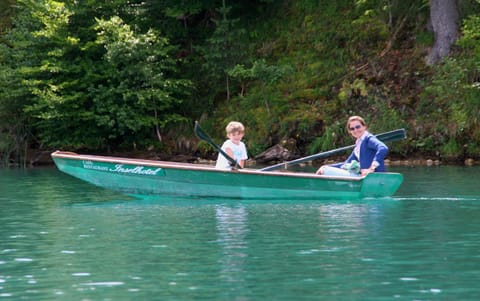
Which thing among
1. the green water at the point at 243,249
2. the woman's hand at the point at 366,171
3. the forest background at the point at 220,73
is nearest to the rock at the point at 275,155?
the forest background at the point at 220,73

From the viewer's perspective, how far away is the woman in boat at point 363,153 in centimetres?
1497

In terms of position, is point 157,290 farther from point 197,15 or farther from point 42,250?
point 197,15

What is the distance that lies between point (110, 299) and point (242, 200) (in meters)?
8.18

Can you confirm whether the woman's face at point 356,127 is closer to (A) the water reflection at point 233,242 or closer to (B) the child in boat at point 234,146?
(B) the child in boat at point 234,146

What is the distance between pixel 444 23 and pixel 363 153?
1392 cm

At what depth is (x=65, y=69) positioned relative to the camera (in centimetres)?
3203

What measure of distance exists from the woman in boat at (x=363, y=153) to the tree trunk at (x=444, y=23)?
44.1 feet

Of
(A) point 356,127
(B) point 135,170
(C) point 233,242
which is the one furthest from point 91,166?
(C) point 233,242

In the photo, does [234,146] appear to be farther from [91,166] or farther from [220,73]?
[220,73]

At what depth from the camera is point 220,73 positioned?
32562 millimetres

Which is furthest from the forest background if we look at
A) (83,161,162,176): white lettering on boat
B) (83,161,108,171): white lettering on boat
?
(83,161,108,171): white lettering on boat

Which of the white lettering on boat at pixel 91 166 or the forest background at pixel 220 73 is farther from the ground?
the forest background at pixel 220 73

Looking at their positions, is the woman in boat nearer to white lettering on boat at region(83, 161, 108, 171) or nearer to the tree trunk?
white lettering on boat at region(83, 161, 108, 171)

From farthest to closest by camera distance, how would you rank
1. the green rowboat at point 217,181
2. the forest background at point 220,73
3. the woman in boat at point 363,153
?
1. the forest background at point 220,73
2. the green rowboat at point 217,181
3. the woman in boat at point 363,153
